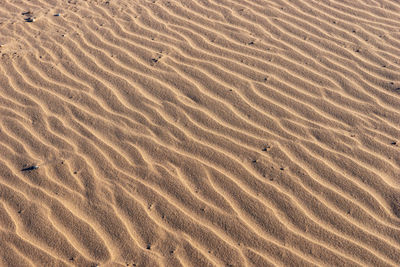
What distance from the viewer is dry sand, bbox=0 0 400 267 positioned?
2883mm

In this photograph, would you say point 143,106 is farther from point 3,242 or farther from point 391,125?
point 391,125

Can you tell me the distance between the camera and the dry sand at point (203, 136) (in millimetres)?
2883

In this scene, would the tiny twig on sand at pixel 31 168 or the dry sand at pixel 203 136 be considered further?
the tiny twig on sand at pixel 31 168

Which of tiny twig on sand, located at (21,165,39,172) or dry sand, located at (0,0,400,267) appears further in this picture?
tiny twig on sand, located at (21,165,39,172)

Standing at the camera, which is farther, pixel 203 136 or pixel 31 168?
pixel 203 136

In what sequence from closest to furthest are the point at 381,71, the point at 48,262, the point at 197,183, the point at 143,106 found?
1. the point at 48,262
2. the point at 197,183
3. the point at 143,106
4. the point at 381,71

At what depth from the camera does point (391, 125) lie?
3.65 m

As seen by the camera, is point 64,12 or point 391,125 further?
point 64,12

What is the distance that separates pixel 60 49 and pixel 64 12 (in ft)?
3.27

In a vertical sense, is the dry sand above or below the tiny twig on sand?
above

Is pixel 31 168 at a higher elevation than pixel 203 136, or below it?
below

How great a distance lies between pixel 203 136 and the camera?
3.59m

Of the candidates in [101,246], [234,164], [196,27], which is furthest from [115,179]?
[196,27]

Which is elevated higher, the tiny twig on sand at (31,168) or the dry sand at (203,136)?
the dry sand at (203,136)
